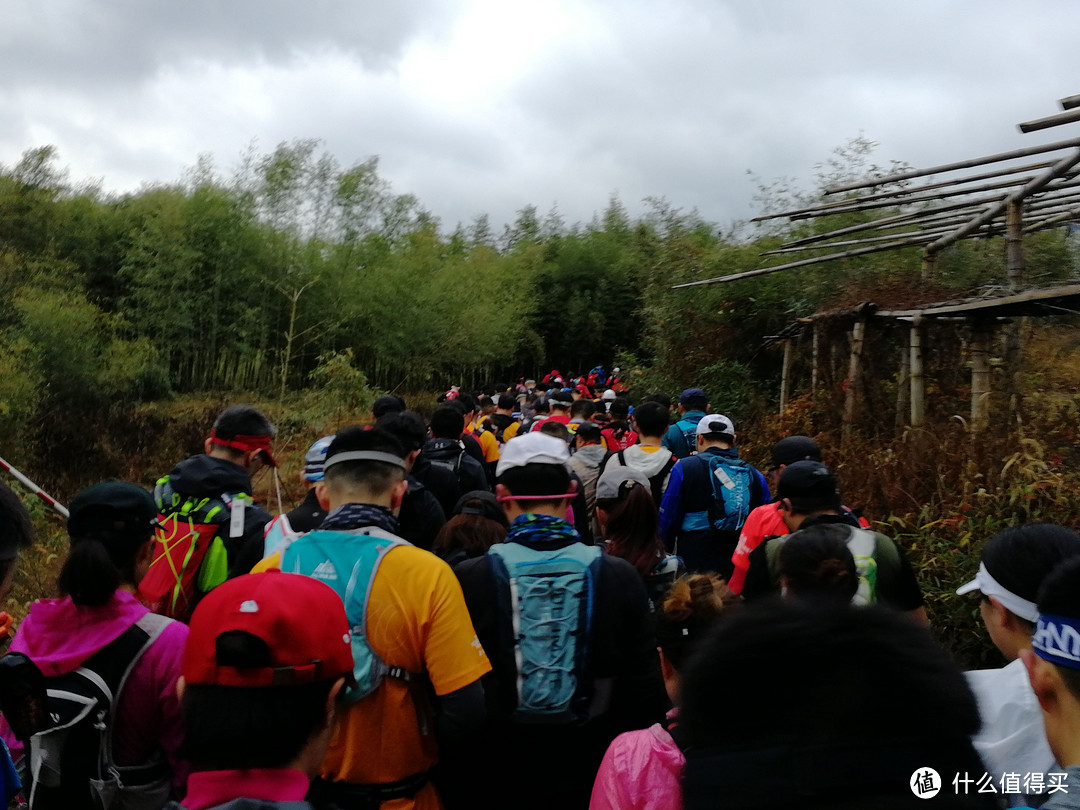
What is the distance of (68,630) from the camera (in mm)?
1643

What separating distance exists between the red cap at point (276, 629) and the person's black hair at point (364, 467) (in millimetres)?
685

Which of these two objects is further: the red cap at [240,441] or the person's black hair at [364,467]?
the red cap at [240,441]

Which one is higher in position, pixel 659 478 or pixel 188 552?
pixel 659 478

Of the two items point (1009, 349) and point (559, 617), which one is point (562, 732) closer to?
point (559, 617)

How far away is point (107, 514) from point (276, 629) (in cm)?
88

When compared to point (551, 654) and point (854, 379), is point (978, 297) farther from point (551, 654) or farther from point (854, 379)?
point (551, 654)

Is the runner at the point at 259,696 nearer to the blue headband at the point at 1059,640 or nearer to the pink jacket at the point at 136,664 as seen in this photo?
the pink jacket at the point at 136,664

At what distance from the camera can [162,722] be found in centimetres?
163

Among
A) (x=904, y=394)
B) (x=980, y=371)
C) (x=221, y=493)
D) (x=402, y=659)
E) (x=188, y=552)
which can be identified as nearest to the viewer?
(x=402, y=659)

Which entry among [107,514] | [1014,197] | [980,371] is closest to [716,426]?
[107,514]

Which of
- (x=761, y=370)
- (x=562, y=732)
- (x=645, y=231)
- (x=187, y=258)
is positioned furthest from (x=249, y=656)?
(x=645, y=231)

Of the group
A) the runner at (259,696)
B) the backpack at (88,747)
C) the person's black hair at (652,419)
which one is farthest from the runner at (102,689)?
the person's black hair at (652,419)

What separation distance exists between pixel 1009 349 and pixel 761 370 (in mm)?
5891

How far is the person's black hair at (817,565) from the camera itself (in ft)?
6.63
